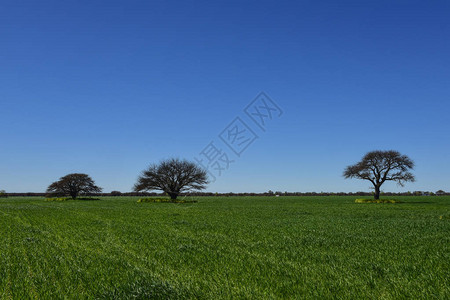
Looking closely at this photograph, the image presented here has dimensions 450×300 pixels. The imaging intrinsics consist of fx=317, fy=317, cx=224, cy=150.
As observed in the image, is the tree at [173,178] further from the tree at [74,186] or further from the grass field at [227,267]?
the grass field at [227,267]

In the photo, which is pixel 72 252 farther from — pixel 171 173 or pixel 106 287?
pixel 171 173

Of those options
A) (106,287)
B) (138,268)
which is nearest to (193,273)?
(138,268)

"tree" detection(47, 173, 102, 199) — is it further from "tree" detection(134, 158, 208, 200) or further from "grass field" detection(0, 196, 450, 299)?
"grass field" detection(0, 196, 450, 299)

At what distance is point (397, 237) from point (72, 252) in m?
12.6

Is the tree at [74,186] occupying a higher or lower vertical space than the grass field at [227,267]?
higher

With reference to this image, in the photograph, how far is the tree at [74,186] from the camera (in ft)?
278

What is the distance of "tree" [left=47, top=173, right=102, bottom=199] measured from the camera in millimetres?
84688

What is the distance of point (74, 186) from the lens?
85.2 m

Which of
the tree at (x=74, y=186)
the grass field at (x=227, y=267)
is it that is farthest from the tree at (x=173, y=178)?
the grass field at (x=227, y=267)

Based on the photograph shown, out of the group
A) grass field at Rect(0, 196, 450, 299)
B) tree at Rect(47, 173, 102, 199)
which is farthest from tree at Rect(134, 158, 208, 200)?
grass field at Rect(0, 196, 450, 299)

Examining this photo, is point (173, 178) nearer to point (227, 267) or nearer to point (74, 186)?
point (74, 186)

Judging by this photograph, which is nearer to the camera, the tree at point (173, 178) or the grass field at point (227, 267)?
the grass field at point (227, 267)

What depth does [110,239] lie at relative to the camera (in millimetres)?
12961

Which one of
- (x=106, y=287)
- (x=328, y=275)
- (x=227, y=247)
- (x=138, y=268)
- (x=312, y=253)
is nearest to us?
(x=106, y=287)
